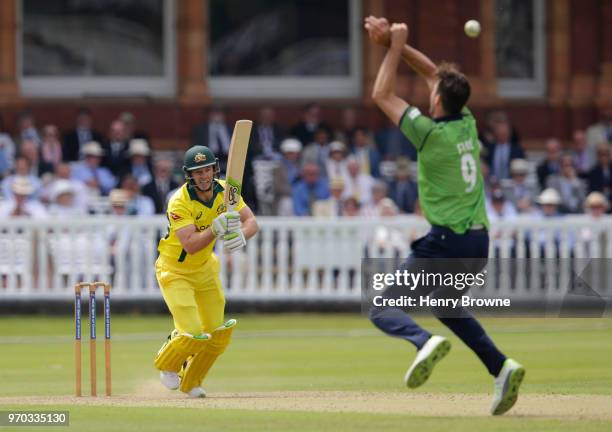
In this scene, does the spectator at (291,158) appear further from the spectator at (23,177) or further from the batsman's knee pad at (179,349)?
the batsman's knee pad at (179,349)

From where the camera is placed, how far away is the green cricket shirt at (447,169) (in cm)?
1023

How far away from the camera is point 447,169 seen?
10281 millimetres

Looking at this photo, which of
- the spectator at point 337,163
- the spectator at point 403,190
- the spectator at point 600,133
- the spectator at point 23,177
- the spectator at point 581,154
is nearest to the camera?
the spectator at point 23,177

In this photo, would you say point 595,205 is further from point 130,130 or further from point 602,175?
point 130,130

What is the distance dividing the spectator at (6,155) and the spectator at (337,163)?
14.2ft

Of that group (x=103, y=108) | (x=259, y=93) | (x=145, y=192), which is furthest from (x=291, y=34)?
Result: (x=145, y=192)

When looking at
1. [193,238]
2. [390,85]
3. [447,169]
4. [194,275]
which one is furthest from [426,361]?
[194,275]

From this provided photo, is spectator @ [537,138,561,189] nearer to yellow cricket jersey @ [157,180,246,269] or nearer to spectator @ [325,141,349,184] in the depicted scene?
spectator @ [325,141,349,184]

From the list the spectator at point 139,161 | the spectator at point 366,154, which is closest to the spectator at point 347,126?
the spectator at point 366,154

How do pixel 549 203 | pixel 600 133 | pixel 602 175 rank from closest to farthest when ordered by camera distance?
pixel 549 203 < pixel 602 175 < pixel 600 133

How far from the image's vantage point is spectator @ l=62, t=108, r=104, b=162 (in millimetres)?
22812

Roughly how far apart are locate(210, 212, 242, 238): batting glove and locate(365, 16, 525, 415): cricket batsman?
1.51 metres

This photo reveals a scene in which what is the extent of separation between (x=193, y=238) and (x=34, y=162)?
10972 mm

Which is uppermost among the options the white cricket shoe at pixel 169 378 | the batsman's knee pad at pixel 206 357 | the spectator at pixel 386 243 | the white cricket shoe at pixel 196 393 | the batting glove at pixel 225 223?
the batting glove at pixel 225 223
